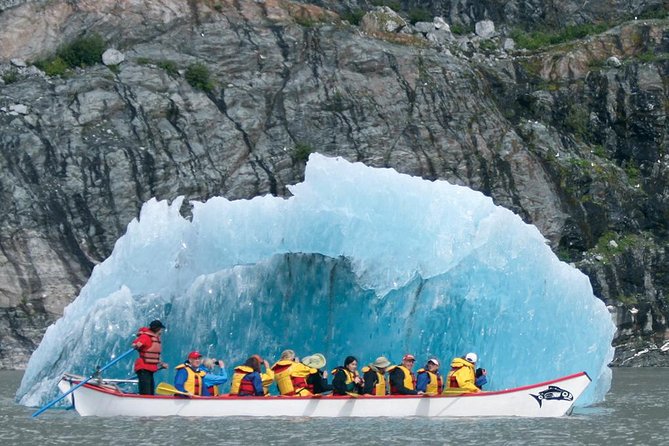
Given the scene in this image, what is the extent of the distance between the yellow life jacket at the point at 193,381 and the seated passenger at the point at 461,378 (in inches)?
230

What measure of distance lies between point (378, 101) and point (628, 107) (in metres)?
14.4

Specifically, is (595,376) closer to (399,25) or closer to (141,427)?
(141,427)

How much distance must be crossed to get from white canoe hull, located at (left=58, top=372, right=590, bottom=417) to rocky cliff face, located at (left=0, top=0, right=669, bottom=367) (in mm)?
33470

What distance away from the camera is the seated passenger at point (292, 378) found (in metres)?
33.6

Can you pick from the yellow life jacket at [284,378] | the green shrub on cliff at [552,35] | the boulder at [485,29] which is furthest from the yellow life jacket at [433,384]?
the boulder at [485,29]

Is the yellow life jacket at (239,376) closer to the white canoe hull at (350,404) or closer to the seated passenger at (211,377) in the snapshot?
the seated passenger at (211,377)

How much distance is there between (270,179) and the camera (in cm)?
→ 7300

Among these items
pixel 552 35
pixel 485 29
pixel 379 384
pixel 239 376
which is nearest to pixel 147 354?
pixel 239 376

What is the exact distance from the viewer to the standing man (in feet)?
113

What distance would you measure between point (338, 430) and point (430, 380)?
4009mm

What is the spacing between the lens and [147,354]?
113ft

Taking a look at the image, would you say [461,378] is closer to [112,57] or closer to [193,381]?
[193,381]

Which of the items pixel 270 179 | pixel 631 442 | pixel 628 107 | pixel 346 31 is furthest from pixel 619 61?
pixel 631 442

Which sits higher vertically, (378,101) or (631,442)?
(378,101)
